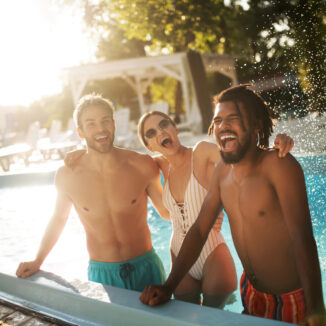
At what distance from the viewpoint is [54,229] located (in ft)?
9.23

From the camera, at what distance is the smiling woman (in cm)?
1541

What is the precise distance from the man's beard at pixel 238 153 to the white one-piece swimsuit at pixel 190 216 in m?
0.81

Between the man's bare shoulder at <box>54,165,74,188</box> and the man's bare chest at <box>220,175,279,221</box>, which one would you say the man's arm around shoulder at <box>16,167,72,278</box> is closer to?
the man's bare shoulder at <box>54,165,74,188</box>

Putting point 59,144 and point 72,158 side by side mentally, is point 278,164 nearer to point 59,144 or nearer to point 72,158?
point 72,158

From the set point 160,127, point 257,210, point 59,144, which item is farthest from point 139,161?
point 59,144

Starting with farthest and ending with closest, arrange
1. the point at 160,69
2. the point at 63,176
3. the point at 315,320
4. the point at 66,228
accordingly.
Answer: the point at 160,69, the point at 66,228, the point at 63,176, the point at 315,320

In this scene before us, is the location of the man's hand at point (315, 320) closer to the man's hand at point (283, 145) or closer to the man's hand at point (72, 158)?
the man's hand at point (283, 145)

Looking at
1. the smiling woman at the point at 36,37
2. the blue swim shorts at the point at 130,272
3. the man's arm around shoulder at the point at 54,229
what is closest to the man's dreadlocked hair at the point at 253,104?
the blue swim shorts at the point at 130,272

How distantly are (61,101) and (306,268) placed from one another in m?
34.6

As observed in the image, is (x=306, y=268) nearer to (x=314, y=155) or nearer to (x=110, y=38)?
(x=314, y=155)

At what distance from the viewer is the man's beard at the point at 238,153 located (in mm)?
1817

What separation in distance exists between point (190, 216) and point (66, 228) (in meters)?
4.61

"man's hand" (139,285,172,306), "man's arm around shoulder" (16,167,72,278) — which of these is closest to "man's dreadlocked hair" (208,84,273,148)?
"man's hand" (139,285,172,306)

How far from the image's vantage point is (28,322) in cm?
210
